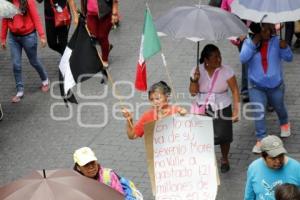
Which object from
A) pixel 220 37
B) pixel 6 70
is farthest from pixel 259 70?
pixel 6 70

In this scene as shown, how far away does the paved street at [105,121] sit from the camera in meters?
8.32

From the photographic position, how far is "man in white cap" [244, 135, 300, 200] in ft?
18.4

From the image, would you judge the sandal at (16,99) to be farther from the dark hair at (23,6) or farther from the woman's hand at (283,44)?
the woman's hand at (283,44)

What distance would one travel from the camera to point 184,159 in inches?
256

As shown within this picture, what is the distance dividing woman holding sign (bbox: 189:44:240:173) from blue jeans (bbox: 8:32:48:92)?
3.24 meters

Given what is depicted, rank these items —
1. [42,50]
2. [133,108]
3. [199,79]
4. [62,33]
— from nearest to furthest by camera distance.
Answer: [199,79] < [133,108] < [62,33] < [42,50]

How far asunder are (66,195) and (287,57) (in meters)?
3.78

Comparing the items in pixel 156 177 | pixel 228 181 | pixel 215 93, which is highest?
pixel 215 93

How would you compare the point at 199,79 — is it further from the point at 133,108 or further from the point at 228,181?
the point at 133,108

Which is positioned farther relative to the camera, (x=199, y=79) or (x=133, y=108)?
(x=133, y=108)

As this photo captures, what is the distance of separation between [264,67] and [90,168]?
2771 mm

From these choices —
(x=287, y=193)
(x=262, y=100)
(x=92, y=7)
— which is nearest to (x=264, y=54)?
(x=262, y=100)

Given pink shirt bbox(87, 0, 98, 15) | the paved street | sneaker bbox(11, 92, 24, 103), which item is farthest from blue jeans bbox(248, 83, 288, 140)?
sneaker bbox(11, 92, 24, 103)

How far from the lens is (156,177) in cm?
653
